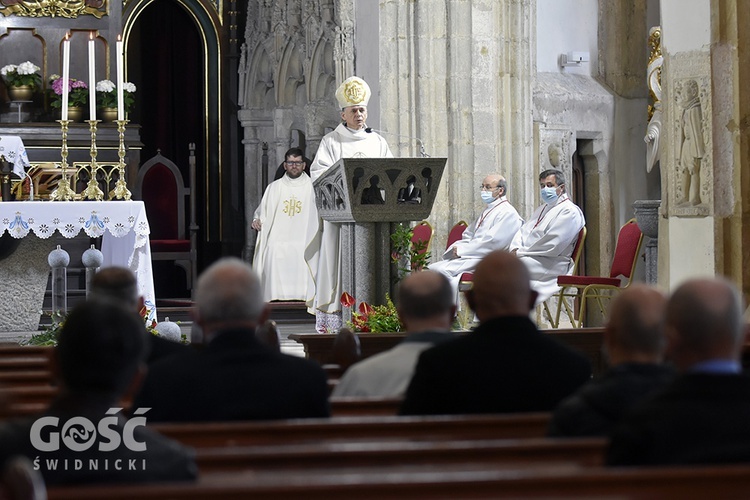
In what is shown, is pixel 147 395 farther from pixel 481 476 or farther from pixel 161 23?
pixel 161 23

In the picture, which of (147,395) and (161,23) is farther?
(161,23)

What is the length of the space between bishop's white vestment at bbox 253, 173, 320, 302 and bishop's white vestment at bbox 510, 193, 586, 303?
2483 millimetres

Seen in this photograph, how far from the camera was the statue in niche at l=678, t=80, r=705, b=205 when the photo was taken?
713 centimetres

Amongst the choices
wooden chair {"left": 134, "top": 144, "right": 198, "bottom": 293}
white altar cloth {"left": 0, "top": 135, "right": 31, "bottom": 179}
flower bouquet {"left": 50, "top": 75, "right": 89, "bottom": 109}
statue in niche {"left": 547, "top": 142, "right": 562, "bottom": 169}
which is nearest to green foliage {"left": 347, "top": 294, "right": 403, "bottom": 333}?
white altar cloth {"left": 0, "top": 135, "right": 31, "bottom": 179}

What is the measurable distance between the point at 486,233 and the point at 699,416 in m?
7.82

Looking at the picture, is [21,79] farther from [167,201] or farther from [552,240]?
[552,240]

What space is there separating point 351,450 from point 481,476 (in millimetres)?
399

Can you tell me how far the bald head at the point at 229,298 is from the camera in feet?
9.42

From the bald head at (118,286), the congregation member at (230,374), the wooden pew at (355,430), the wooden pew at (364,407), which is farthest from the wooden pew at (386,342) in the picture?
the wooden pew at (355,430)

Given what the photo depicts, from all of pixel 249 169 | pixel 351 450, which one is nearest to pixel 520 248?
pixel 249 169

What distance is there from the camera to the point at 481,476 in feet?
6.29

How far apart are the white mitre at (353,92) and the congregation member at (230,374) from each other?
5.96 m

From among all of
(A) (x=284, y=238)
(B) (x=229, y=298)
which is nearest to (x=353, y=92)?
(A) (x=284, y=238)

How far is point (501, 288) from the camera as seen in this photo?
10.2 feet
